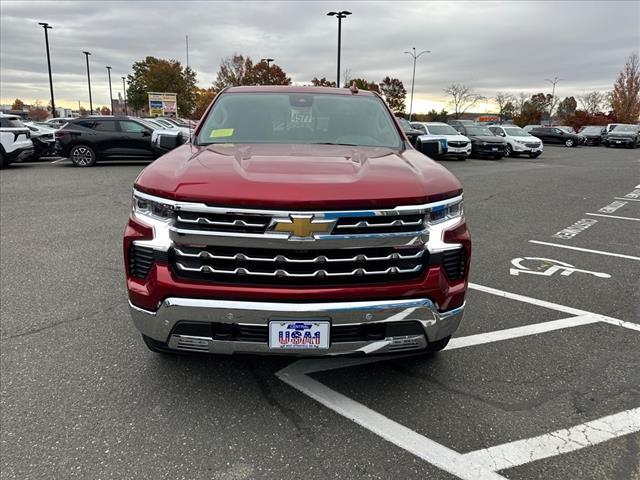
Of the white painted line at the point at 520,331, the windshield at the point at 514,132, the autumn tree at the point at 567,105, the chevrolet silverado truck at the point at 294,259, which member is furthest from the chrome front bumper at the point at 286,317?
the autumn tree at the point at 567,105

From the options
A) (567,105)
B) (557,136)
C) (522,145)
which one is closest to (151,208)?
(522,145)

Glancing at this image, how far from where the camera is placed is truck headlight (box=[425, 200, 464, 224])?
8.16 feet

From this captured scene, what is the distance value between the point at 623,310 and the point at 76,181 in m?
12.3

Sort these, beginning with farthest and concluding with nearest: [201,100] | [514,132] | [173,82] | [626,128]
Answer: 1. [201,100]
2. [173,82]
3. [626,128]
4. [514,132]

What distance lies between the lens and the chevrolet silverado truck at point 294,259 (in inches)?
91.7

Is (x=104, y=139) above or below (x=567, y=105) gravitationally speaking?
below

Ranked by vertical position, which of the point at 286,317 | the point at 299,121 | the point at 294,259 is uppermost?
the point at 299,121

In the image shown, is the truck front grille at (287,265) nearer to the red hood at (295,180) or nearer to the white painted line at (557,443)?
the red hood at (295,180)

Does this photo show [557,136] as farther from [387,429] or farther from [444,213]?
[387,429]

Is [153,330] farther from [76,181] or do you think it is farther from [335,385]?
[76,181]

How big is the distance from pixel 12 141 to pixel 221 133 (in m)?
14.8

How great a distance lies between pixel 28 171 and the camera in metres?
14.9

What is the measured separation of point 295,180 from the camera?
95.0 inches

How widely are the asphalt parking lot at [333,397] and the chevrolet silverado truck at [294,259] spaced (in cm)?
47
